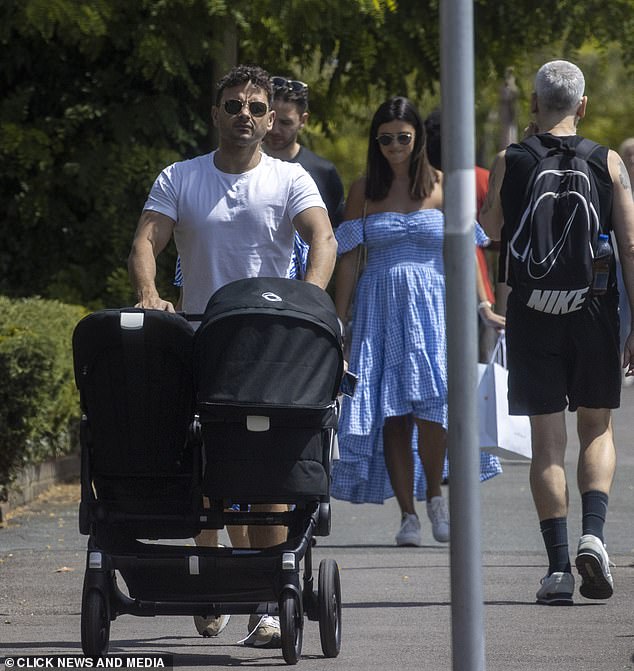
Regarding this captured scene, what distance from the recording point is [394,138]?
8281 millimetres

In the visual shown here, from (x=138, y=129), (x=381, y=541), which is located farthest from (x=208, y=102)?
(x=381, y=541)

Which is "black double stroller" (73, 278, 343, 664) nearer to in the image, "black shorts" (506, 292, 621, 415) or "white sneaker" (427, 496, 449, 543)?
"black shorts" (506, 292, 621, 415)

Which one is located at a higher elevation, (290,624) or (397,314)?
(397,314)

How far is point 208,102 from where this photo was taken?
11.8m

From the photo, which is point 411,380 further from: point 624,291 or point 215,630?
point 215,630

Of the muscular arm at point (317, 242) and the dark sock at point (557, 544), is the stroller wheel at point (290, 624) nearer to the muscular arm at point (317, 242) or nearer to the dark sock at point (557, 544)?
the muscular arm at point (317, 242)

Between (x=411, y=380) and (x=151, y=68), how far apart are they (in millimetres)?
3280

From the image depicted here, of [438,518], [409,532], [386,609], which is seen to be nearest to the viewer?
[386,609]

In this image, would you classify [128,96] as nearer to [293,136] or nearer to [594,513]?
[293,136]

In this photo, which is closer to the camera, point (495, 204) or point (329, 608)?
point (329, 608)

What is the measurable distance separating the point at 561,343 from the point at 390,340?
7.13 feet

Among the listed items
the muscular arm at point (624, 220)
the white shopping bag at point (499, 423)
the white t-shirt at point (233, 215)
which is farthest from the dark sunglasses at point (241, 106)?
the white shopping bag at point (499, 423)

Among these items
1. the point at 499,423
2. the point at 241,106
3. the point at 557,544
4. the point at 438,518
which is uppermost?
the point at 241,106

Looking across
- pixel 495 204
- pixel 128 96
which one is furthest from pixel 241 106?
pixel 128 96
